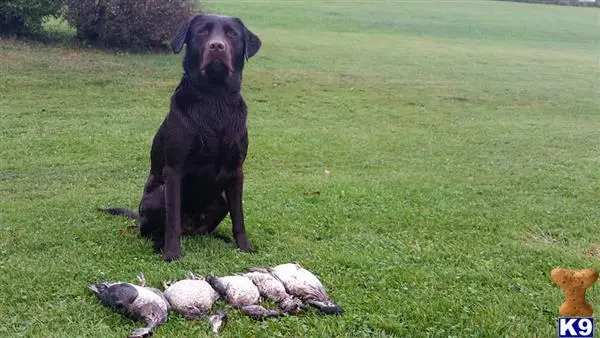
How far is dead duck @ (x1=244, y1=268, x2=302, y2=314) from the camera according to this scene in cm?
443

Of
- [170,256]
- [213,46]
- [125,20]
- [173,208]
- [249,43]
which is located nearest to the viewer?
[213,46]

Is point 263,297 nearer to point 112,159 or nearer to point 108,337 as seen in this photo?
point 108,337

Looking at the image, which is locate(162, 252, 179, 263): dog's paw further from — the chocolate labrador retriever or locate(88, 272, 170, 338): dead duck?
locate(88, 272, 170, 338): dead duck

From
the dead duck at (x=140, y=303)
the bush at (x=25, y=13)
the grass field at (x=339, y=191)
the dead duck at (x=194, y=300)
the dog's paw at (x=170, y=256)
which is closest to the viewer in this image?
the dead duck at (x=140, y=303)

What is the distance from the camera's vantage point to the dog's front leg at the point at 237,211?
5759 mm

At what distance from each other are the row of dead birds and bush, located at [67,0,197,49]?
15166mm

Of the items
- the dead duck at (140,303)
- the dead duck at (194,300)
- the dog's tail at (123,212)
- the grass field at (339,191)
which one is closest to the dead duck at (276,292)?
the grass field at (339,191)

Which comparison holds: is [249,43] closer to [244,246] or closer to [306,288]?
[244,246]

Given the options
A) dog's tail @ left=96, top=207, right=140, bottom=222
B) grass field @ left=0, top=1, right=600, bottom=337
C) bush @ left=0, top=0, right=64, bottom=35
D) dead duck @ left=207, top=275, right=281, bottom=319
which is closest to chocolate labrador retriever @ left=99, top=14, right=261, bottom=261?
grass field @ left=0, top=1, right=600, bottom=337

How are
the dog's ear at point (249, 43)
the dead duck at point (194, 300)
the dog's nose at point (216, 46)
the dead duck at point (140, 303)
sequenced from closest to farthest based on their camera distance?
the dead duck at point (140, 303) < the dead duck at point (194, 300) < the dog's nose at point (216, 46) < the dog's ear at point (249, 43)

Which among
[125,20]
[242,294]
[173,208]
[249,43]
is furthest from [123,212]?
[125,20]

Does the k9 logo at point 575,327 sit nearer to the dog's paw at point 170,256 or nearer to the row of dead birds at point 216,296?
the row of dead birds at point 216,296

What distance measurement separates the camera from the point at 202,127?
543 centimetres

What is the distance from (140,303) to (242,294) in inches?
25.2
